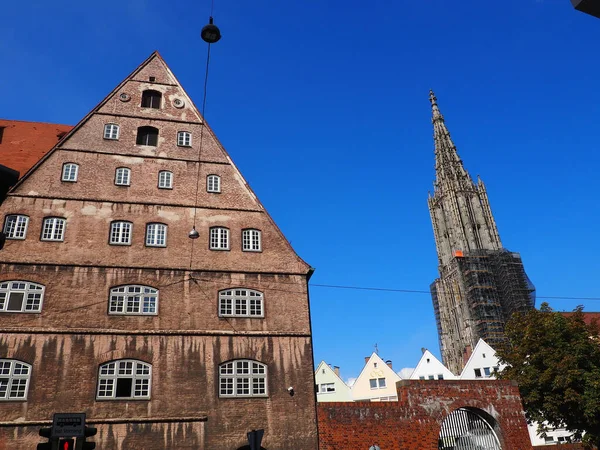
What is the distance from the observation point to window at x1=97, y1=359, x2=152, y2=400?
709 inches

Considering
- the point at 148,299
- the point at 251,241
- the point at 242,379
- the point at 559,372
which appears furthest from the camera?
the point at 559,372

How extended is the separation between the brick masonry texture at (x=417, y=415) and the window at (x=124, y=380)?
670 cm

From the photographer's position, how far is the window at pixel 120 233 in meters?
20.8

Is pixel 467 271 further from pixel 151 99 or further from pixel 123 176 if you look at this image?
pixel 123 176

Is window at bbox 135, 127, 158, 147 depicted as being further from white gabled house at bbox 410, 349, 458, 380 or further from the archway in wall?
white gabled house at bbox 410, 349, 458, 380

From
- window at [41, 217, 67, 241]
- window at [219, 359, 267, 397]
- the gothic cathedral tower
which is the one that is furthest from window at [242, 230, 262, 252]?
the gothic cathedral tower

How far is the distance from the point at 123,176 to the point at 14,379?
30.4ft

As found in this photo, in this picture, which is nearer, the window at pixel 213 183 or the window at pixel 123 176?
the window at pixel 123 176

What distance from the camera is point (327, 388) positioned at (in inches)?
2109

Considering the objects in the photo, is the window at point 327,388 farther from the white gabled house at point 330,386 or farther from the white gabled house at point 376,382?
the white gabled house at point 376,382

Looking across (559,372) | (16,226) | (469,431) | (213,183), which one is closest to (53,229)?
(16,226)

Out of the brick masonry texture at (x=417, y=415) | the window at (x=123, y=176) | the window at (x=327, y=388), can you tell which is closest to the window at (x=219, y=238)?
the window at (x=123, y=176)

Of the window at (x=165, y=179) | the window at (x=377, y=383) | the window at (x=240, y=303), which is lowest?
the window at (x=240, y=303)

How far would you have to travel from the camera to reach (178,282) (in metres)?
20.5
